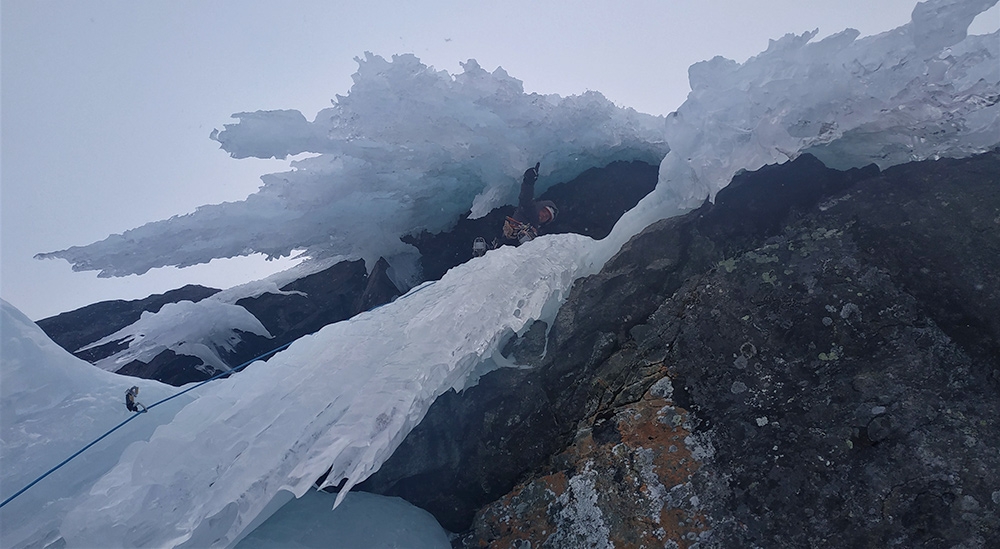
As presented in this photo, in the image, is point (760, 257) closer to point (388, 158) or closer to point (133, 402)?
point (133, 402)

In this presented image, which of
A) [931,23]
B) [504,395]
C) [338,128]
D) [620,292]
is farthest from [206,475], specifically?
[931,23]

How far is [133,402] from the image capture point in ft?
9.89

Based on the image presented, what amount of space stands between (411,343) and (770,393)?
6.68 ft

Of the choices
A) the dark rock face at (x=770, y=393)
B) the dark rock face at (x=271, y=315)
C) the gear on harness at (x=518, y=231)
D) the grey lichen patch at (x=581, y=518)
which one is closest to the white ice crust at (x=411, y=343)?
the dark rock face at (x=770, y=393)

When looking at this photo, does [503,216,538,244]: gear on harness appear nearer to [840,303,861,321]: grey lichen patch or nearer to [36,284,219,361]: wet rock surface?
[840,303,861,321]: grey lichen patch

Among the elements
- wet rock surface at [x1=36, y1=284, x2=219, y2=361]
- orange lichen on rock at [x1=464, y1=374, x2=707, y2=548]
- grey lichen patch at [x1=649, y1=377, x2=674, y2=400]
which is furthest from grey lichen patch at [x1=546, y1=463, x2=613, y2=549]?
wet rock surface at [x1=36, y1=284, x2=219, y2=361]

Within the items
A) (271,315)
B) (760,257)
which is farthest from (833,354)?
(271,315)

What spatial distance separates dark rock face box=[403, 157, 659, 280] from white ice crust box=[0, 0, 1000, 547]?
2.16 metres

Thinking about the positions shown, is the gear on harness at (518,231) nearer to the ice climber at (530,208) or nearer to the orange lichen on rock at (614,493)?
the ice climber at (530,208)

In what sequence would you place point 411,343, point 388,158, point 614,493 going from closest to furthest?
point 614,493 → point 411,343 → point 388,158

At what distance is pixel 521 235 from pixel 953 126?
393 cm

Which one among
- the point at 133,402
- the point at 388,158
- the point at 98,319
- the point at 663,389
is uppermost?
the point at 388,158

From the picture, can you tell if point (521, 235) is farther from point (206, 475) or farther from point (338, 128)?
point (206, 475)

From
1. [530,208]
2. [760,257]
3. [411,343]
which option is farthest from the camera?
[530,208]
